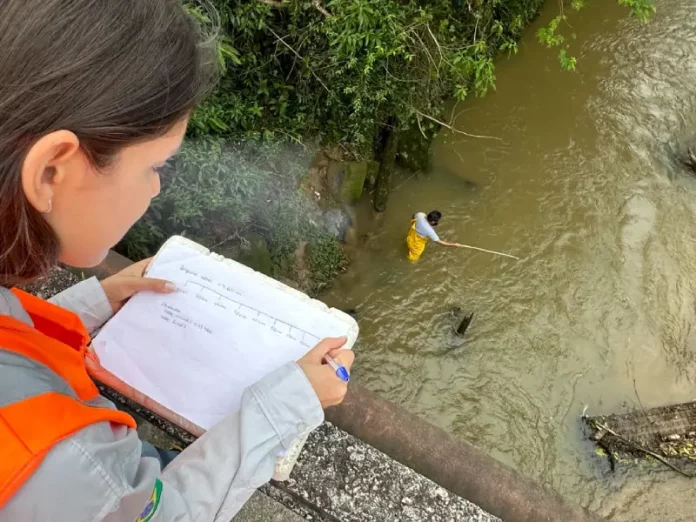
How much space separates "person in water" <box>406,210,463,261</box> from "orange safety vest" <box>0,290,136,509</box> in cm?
340

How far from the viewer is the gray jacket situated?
89cm

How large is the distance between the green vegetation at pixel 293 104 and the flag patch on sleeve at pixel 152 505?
2.30 meters

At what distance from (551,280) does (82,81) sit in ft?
15.4

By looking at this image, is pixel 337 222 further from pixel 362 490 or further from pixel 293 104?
pixel 362 490

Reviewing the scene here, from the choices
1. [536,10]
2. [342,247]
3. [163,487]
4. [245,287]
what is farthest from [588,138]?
[163,487]

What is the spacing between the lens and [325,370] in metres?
1.45

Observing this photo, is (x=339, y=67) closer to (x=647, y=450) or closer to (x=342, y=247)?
(x=342, y=247)

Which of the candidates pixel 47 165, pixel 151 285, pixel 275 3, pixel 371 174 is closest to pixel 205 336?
pixel 151 285

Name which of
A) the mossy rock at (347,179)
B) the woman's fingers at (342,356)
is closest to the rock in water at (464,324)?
the mossy rock at (347,179)

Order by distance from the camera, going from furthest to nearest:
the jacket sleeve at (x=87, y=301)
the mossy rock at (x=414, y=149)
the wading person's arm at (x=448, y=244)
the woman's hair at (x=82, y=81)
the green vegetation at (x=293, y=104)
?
the mossy rock at (x=414, y=149)
the wading person's arm at (x=448, y=244)
the green vegetation at (x=293, y=104)
the jacket sleeve at (x=87, y=301)
the woman's hair at (x=82, y=81)

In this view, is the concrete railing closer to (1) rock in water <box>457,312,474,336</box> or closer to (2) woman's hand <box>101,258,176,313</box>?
(2) woman's hand <box>101,258,176,313</box>

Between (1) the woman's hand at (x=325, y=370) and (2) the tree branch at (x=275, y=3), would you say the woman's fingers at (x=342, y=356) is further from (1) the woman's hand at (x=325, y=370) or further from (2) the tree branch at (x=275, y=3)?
(2) the tree branch at (x=275, y=3)

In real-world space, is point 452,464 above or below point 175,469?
below

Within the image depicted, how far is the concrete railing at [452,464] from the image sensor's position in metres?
2.00
